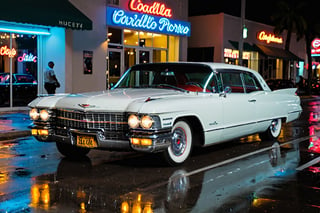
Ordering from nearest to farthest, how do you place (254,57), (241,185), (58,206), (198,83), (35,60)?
(58,206) → (241,185) → (198,83) → (35,60) → (254,57)

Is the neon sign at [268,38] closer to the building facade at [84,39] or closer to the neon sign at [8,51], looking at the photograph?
the building facade at [84,39]

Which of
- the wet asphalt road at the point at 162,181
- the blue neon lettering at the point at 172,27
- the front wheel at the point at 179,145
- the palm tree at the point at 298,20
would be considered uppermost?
the palm tree at the point at 298,20

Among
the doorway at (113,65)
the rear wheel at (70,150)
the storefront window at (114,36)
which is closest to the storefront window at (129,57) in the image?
the doorway at (113,65)

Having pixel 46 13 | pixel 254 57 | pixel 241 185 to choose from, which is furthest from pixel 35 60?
pixel 254 57

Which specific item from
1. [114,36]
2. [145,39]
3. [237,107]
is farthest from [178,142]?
[145,39]

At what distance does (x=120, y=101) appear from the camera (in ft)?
22.6

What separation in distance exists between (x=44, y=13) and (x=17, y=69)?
9.60ft

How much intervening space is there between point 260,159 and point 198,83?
182 cm

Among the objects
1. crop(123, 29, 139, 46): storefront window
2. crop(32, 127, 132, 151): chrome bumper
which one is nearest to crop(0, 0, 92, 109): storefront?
crop(123, 29, 139, 46): storefront window

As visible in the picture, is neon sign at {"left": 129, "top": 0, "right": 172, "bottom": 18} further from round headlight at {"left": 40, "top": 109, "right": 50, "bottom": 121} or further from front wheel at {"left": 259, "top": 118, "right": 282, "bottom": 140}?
round headlight at {"left": 40, "top": 109, "right": 50, "bottom": 121}

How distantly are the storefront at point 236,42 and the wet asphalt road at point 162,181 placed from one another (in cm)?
1951

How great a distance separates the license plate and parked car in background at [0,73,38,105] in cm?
1021

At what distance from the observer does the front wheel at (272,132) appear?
10.2m

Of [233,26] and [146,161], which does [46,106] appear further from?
[233,26]
